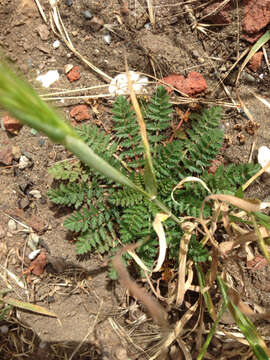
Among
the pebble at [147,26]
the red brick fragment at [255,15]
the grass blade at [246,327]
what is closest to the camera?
the grass blade at [246,327]

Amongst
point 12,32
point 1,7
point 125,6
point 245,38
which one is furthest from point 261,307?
point 1,7

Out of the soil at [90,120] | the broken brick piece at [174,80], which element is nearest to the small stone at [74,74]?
the soil at [90,120]

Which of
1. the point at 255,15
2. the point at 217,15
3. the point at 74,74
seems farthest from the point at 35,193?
the point at 255,15

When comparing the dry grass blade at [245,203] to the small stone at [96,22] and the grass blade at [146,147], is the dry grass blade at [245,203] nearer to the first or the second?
the grass blade at [146,147]

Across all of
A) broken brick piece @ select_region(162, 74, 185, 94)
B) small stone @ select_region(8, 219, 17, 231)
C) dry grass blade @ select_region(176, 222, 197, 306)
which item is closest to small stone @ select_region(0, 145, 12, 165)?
small stone @ select_region(8, 219, 17, 231)

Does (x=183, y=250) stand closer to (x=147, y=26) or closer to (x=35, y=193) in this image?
(x=35, y=193)
